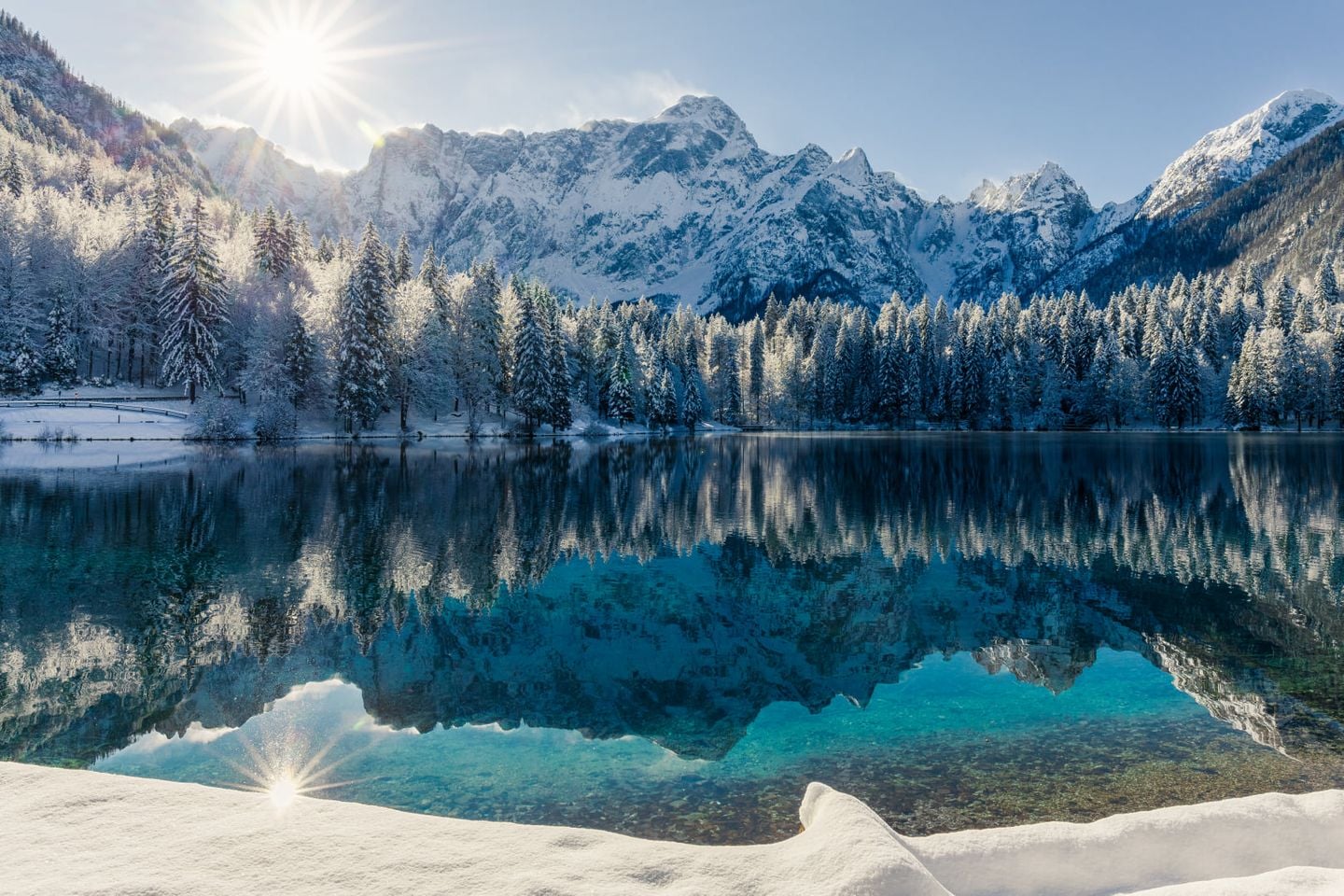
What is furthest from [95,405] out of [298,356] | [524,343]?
[524,343]

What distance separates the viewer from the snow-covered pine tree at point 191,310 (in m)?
65.4

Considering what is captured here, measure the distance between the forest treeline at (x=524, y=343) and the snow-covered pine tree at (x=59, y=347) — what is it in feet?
0.62

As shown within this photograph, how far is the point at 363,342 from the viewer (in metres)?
64.0

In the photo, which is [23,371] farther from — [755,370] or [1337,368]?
[1337,368]

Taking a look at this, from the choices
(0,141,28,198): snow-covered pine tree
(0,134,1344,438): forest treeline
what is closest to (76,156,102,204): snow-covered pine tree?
(0,134,1344,438): forest treeline

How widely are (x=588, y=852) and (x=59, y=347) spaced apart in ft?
264

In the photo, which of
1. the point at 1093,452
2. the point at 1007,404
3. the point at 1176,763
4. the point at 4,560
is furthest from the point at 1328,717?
the point at 1007,404

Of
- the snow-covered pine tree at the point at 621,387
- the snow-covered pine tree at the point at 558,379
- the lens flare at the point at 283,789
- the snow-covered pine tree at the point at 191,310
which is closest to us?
the lens flare at the point at 283,789

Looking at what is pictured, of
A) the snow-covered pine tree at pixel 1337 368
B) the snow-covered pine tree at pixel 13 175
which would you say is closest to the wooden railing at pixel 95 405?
the snow-covered pine tree at pixel 13 175

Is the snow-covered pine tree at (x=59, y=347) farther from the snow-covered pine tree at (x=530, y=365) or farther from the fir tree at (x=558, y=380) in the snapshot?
the fir tree at (x=558, y=380)

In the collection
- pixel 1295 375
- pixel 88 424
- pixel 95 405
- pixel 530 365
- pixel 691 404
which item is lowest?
pixel 88 424

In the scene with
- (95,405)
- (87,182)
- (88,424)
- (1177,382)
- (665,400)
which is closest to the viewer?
(88,424)

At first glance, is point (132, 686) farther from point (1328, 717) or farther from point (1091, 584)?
point (1091, 584)

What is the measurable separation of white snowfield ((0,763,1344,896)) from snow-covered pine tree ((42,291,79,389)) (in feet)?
251
